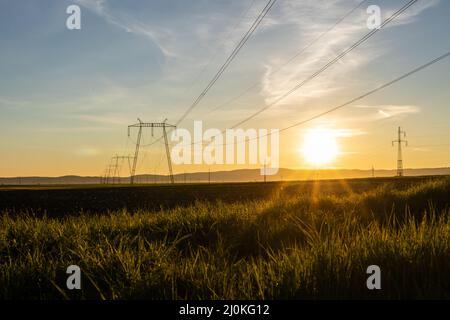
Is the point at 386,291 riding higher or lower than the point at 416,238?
lower

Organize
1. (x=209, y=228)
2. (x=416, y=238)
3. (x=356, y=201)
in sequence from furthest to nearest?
1. (x=356, y=201)
2. (x=209, y=228)
3. (x=416, y=238)

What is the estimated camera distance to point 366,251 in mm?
5695

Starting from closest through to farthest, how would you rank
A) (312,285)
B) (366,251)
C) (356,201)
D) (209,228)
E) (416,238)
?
(312,285) < (366,251) < (416,238) < (209,228) < (356,201)

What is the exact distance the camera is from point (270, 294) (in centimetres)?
465

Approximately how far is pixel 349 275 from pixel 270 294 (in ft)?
3.26
